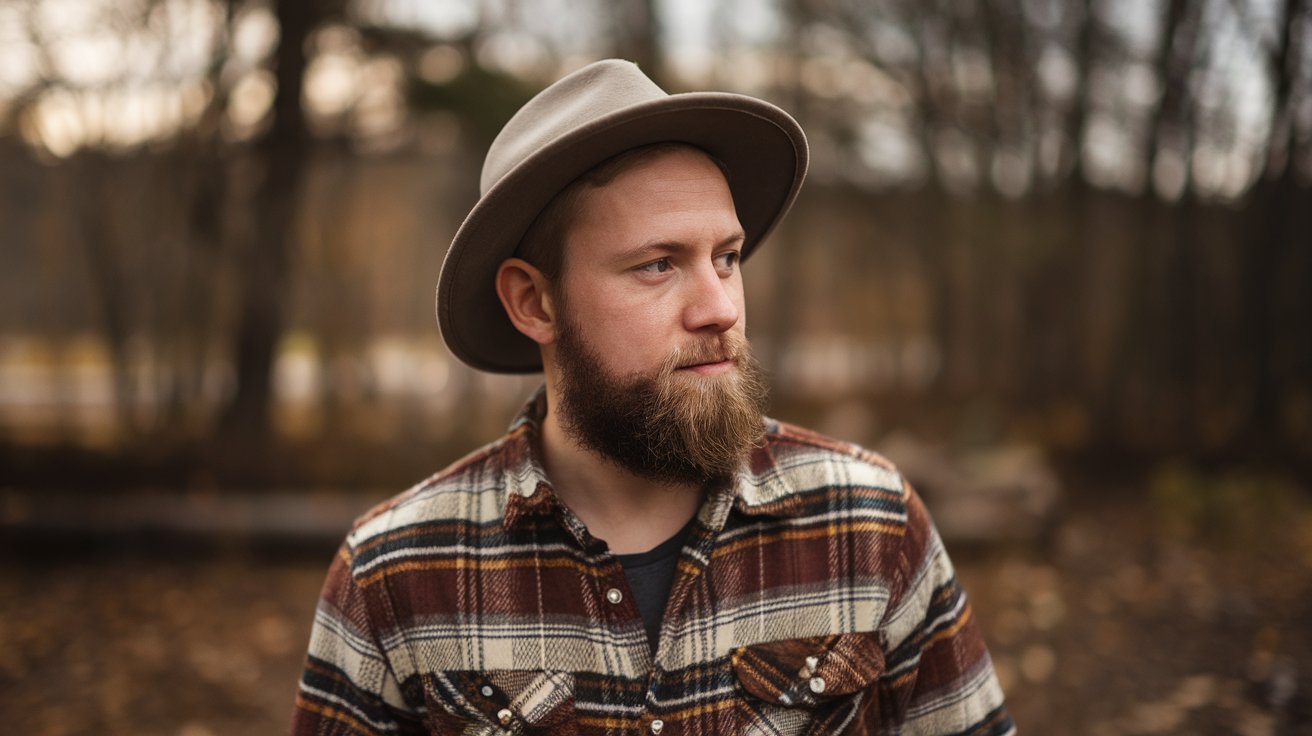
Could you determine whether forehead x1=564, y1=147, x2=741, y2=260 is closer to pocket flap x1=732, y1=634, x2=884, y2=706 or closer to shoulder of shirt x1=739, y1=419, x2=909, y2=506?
shoulder of shirt x1=739, y1=419, x2=909, y2=506

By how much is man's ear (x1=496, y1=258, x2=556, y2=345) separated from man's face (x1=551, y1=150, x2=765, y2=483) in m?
0.12

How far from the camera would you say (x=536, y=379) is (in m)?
9.97

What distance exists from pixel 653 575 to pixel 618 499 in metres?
0.19

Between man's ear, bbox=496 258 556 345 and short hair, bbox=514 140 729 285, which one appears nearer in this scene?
short hair, bbox=514 140 729 285

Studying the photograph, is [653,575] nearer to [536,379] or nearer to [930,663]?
[930,663]

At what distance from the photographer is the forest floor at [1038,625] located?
484 cm

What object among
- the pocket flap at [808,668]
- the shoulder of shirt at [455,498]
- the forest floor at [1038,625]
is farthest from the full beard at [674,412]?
the forest floor at [1038,625]

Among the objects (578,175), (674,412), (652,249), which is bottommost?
(674,412)

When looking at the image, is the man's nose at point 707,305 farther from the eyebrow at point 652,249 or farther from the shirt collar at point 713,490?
the shirt collar at point 713,490

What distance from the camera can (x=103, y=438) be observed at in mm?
10023

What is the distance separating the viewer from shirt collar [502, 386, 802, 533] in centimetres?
198

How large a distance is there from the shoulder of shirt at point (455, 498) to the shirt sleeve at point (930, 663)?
2.91 ft

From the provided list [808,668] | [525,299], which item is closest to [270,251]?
[525,299]

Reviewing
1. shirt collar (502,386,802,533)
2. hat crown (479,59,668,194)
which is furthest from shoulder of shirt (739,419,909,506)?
hat crown (479,59,668,194)
